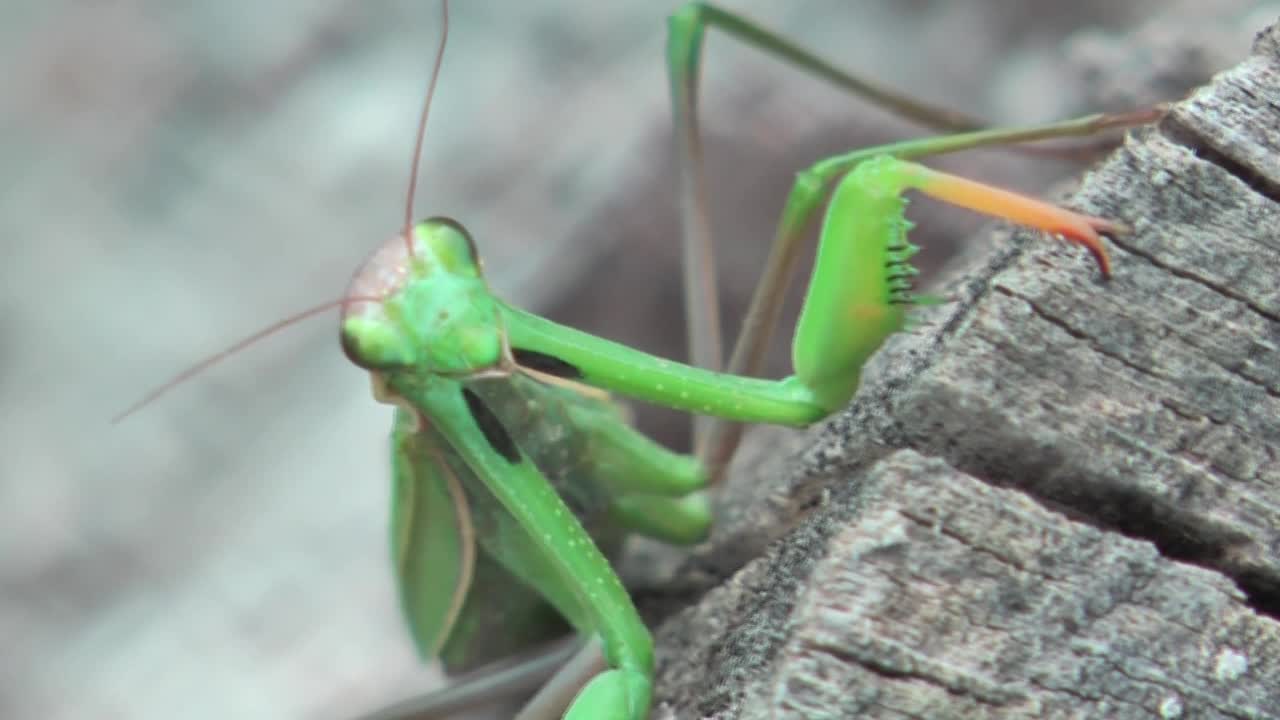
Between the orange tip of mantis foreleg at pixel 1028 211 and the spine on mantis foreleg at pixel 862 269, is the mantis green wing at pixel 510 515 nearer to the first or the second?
the spine on mantis foreleg at pixel 862 269

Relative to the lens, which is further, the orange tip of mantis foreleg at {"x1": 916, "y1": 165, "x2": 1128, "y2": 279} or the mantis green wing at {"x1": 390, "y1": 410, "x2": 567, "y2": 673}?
the mantis green wing at {"x1": 390, "y1": 410, "x2": 567, "y2": 673}

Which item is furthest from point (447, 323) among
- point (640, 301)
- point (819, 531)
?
point (640, 301)

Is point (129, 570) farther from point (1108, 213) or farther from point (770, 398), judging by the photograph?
point (1108, 213)

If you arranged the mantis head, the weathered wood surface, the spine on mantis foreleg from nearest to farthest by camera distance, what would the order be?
the weathered wood surface
the spine on mantis foreleg
the mantis head

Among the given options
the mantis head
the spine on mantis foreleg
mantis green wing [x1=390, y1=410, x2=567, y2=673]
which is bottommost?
mantis green wing [x1=390, y1=410, x2=567, y2=673]

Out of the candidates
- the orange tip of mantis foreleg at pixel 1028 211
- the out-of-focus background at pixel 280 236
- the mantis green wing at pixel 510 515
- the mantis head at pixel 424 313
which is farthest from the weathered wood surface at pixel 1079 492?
Answer: the out-of-focus background at pixel 280 236

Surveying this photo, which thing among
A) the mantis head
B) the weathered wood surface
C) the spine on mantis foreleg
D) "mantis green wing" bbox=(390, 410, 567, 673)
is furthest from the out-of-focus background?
the weathered wood surface

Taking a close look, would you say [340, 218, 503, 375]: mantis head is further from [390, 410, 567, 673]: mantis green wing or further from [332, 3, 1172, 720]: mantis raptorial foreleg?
[390, 410, 567, 673]: mantis green wing
